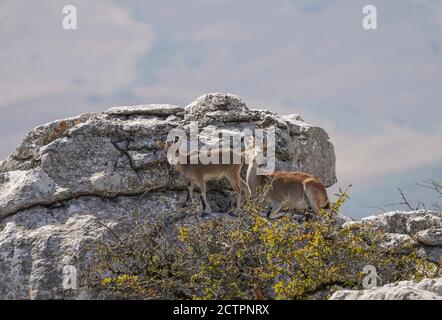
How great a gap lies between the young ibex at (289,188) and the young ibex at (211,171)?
1.33 ft

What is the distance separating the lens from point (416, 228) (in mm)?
20172

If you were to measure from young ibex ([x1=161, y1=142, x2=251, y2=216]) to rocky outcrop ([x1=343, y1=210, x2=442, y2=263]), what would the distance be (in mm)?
3386

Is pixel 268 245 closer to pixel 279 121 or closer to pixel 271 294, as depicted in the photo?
pixel 271 294

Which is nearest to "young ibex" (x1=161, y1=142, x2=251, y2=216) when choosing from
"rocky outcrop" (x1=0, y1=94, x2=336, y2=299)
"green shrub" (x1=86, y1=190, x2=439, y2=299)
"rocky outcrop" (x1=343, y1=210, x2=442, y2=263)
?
"rocky outcrop" (x1=0, y1=94, x2=336, y2=299)

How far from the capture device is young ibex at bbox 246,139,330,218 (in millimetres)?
18312

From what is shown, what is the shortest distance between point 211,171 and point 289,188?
1.86m

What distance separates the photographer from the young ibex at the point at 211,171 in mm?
17766

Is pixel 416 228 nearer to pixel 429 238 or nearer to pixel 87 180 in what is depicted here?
pixel 429 238

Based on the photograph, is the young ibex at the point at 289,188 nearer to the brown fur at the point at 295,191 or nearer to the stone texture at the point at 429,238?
the brown fur at the point at 295,191

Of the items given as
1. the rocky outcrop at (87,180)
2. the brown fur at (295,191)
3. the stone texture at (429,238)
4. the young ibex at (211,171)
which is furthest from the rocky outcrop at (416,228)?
the young ibex at (211,171)

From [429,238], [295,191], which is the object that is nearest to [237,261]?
[295,191]

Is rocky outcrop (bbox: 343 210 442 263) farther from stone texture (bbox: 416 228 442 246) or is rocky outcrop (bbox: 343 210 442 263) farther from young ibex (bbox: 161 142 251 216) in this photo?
young ibex (bbox: 161 142 251 216)
